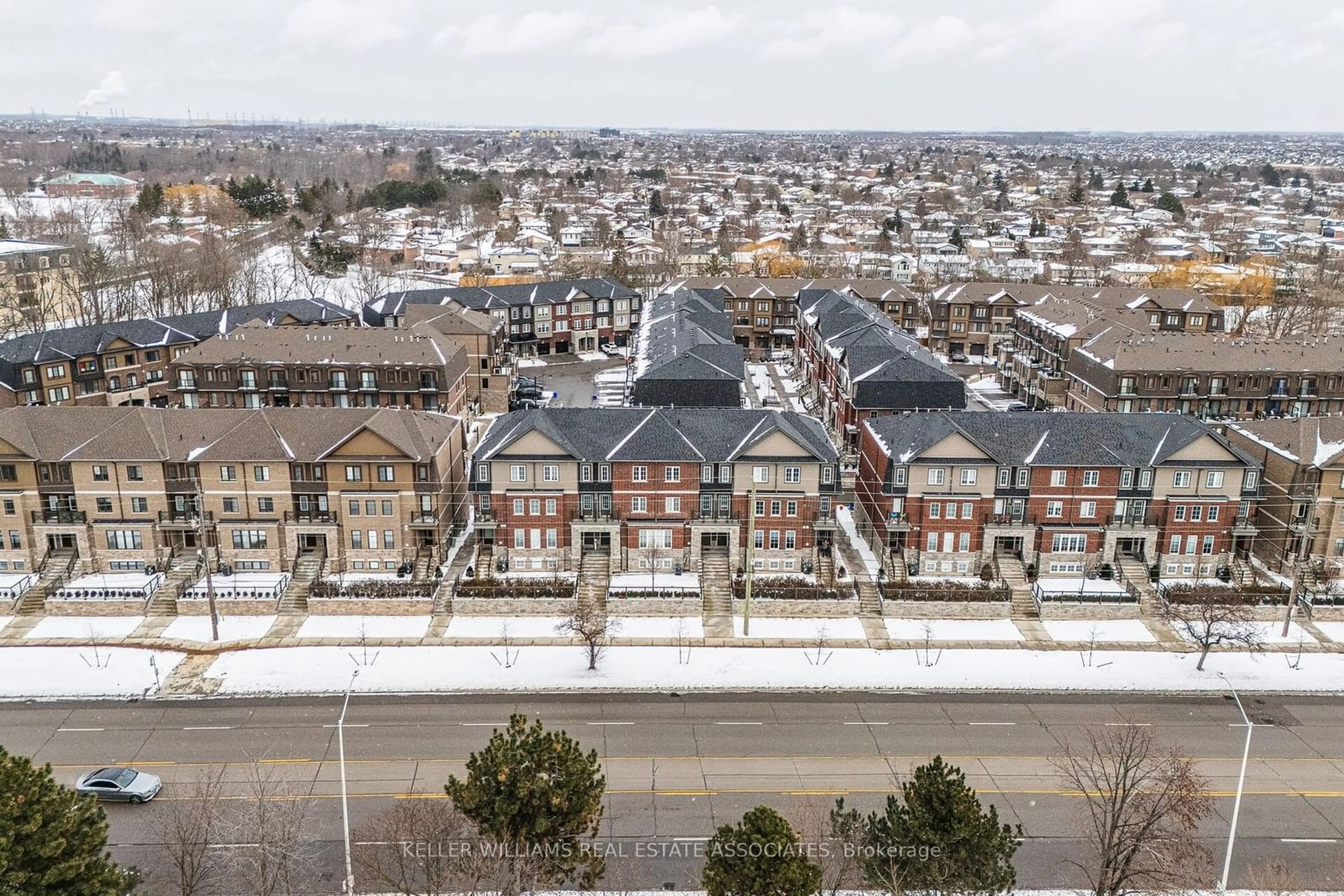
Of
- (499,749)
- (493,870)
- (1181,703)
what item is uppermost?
(499,749)

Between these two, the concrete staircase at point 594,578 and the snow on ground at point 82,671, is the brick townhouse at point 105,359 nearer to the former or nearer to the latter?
the snow on ground at point 82,671

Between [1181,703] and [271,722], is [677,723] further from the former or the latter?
[1181,703]

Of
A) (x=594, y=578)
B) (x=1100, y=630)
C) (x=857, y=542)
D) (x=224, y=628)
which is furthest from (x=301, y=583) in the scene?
(x=1100, y=630)

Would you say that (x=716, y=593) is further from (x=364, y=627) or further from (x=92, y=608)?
(x=92, y=608)

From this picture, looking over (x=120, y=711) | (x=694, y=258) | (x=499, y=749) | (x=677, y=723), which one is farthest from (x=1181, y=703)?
(x=694, y=258)

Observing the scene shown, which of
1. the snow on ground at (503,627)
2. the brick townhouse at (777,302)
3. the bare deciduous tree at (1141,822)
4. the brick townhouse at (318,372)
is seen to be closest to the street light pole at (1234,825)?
the bare deciduous tree at (1141,822)

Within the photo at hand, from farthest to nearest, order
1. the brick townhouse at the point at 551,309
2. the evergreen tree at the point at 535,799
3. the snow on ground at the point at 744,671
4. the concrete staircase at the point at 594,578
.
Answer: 1. the brick townhouse at the point at 551,309
2. the concrete staircase at the point at 594,578
3. the snow on ground at the point at 744,671
4. the evergreen tree at the point at 535,799

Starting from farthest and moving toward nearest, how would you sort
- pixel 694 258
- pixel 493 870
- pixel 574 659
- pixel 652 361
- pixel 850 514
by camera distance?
pixel 694 258, pixel 652 361, pixel 850 514, pixel 574 659, pixel 493 870

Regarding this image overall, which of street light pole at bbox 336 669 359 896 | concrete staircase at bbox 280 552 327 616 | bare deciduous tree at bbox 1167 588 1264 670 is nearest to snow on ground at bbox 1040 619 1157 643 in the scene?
bare deciduous tree at bbox 1167 588 1264 670
